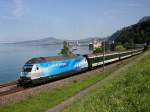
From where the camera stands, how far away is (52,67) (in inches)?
Answer: 1296

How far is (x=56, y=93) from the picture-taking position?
25.7 meters

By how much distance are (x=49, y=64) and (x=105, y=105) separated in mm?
19397

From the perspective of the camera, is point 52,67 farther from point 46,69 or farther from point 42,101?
point 42,101

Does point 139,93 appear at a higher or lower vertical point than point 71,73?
higher

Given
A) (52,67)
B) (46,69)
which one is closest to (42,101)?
(46,69)

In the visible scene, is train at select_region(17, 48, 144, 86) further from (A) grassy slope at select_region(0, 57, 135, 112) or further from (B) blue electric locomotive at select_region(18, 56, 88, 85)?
(A) grassy slope at select_region(0, 57, 135, 112)

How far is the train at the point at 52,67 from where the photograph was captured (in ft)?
97.1

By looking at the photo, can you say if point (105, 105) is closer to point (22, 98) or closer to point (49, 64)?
point (22, 98)

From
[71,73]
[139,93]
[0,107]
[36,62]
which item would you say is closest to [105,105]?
[139,93]

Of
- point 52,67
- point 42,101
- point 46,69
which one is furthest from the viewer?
point 52,67

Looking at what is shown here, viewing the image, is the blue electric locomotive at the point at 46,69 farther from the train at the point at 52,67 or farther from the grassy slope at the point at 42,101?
the grassy slope at the point at 42,101

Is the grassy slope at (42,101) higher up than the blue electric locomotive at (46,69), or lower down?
lower down

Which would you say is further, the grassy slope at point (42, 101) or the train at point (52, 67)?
the train at point (52, 67)

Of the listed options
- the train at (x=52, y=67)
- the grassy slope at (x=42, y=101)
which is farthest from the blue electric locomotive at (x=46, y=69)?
the grassy slope at (x=42, y=101)
